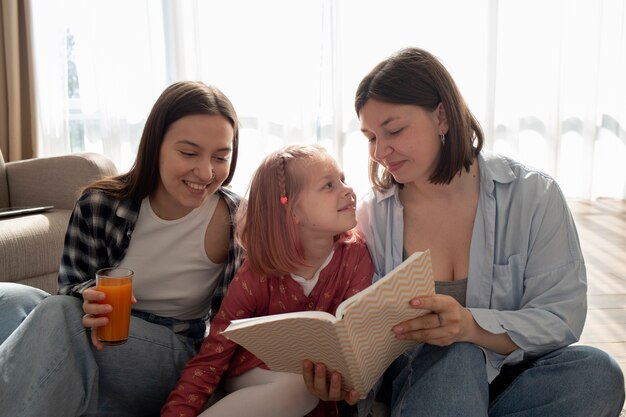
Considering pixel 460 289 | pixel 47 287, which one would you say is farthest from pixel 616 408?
pixel 47 287

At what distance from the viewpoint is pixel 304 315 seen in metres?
1.25

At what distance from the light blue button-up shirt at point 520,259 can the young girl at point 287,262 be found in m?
0.11

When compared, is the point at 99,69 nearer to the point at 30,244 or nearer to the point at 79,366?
the point at 30,244

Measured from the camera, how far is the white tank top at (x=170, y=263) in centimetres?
178

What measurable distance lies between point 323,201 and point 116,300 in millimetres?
517

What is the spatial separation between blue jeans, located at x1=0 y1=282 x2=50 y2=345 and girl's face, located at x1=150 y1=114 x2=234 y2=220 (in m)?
0.48

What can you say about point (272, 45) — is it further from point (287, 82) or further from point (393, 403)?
point (393, 403)

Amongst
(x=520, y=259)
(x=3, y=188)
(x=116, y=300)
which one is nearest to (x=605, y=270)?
(x=520, y=259)

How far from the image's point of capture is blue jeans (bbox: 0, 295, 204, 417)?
1.43 metres

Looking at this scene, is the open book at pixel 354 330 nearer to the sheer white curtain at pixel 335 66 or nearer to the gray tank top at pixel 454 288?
the gray tank top at pixel 454 288

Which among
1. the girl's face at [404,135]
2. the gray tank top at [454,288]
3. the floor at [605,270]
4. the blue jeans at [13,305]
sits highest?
the girl's face at [404,135]

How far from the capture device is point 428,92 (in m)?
1.60

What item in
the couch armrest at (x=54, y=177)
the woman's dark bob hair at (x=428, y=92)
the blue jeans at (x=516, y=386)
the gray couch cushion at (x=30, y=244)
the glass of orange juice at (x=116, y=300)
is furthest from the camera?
the couch armrest at (x=54, y=177)

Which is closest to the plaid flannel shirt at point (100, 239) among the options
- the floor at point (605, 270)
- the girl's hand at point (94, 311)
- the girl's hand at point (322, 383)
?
the girl's hand at point (94, 311)
